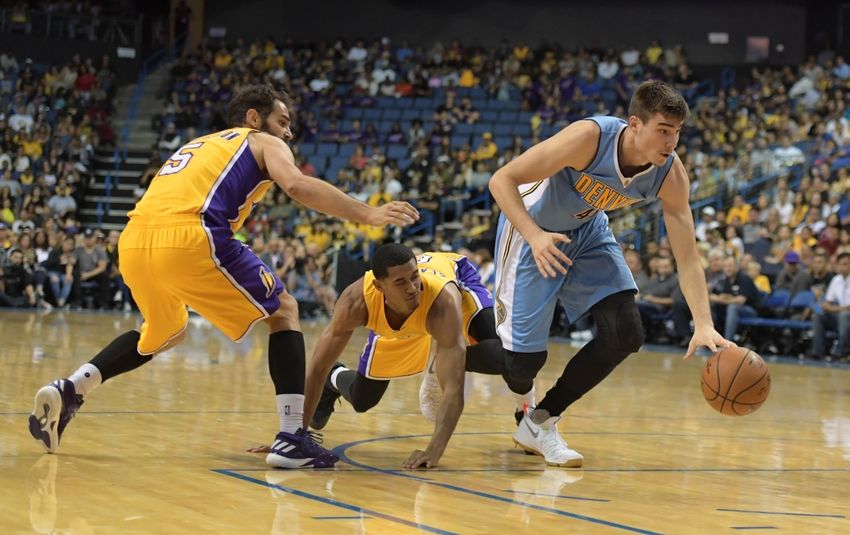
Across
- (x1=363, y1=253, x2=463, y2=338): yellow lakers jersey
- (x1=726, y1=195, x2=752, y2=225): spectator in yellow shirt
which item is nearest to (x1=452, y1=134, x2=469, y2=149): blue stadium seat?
(x1=726, y1=195, x2=752, y2=225): spectator in yellow shirt

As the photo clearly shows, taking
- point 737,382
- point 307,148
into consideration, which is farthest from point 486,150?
point 737,382

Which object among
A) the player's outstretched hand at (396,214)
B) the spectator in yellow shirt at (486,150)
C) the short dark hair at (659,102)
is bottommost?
the player's outstretched hand at (396,214)

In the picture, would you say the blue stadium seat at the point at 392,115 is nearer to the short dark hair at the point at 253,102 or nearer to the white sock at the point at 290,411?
the short dark hair at the point at 253,102

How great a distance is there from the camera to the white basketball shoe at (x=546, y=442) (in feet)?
18.7

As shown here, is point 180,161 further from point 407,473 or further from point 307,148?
point 307,148

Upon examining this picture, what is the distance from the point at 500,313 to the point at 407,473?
107 cm

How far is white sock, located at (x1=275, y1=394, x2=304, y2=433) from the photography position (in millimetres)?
5254

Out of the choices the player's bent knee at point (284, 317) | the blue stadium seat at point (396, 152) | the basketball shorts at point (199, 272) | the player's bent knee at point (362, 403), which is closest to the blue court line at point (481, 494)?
the player's bent knee at point (362, 403)

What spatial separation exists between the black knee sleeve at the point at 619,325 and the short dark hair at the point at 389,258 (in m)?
0.94

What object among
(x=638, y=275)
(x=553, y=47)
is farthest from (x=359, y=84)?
(x=638, y=275)

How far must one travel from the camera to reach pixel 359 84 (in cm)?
2630

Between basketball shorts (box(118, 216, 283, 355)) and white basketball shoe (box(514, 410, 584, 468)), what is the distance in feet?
4.75

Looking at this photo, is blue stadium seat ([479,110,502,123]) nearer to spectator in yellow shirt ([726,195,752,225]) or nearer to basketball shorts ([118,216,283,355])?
spectator in yellow shirt ([726,195,752,225])

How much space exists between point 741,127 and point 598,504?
16910 millimetres
